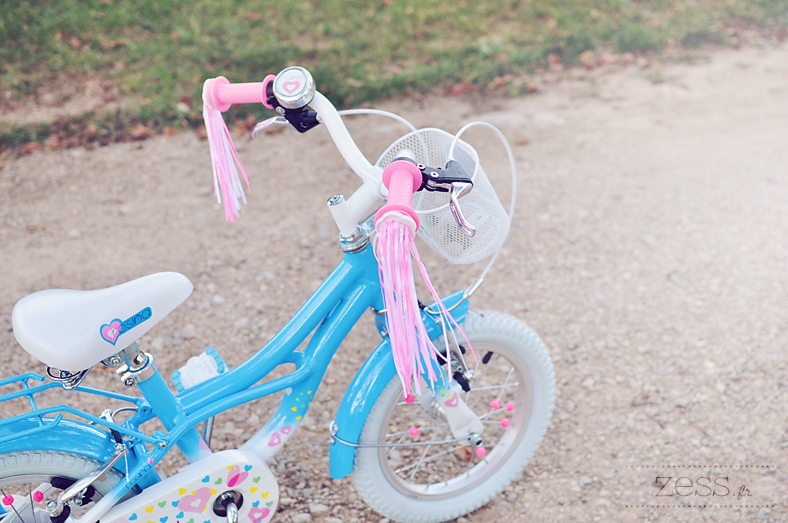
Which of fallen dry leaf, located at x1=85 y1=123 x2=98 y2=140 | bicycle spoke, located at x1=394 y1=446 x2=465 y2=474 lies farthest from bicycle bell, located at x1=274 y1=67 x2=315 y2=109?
fallen dry leaf, located at x1=85 y1=123 x2=98 y2=140

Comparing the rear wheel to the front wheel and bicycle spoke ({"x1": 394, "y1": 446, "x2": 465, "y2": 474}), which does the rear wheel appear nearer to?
the front wheel

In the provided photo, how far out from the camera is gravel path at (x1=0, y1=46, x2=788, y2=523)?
2.40 metres

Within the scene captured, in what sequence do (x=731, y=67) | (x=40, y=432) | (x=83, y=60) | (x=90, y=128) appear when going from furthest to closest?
1. (x=731, y=67)
2. (x=83, y=60)
3. (x=90, y=128)
4. (x=40, y=432)

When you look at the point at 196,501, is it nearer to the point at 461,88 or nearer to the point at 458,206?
the point at 458,206

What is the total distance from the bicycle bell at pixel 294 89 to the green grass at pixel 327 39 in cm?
296

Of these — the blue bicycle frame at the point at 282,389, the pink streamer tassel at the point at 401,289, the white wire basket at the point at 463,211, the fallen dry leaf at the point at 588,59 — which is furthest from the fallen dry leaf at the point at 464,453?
the fallen dry leaf at the point at 588,59

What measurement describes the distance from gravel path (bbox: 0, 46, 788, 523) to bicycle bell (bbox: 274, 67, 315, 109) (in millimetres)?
1487

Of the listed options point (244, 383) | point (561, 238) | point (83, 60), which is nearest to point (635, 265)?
point (561, 238)

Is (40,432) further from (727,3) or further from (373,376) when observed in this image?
(727,3)

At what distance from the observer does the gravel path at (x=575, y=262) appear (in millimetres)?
2402

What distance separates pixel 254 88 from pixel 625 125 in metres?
3.49

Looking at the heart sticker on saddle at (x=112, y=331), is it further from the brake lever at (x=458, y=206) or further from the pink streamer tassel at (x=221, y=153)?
the brake lever at (x=458, y=206)

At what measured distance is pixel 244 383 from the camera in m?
1.76

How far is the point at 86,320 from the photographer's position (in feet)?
4.70
